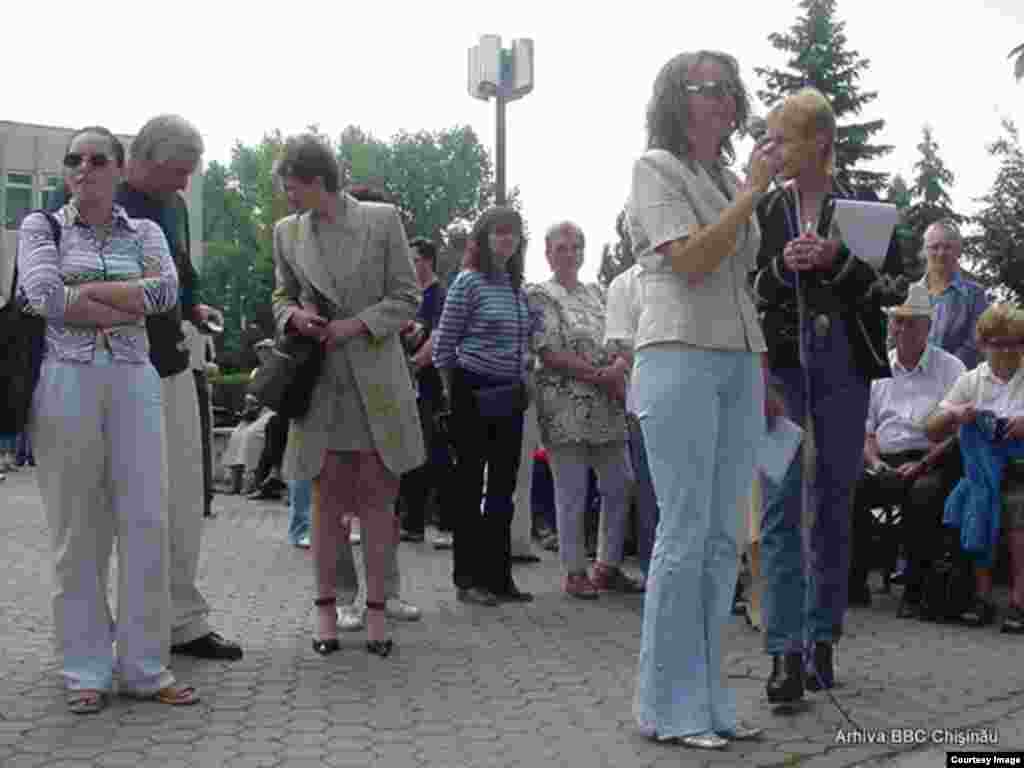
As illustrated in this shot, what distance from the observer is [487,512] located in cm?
792

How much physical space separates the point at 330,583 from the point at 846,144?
41.3 m

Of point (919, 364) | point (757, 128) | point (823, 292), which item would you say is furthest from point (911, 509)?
point (757, 128)

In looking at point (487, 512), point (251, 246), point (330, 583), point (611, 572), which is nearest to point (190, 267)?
point (330, 583)

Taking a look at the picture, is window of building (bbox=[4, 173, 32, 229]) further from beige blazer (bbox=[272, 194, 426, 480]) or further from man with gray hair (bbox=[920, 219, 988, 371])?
beige blazer (bbox=[272, 194, 426, 480])

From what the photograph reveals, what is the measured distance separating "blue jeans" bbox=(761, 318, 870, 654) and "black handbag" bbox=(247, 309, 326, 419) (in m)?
2.03

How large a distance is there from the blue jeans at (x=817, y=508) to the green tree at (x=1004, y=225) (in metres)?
23.8

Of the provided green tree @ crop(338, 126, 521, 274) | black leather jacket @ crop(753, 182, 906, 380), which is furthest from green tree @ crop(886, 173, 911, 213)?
black leather jacket @ crop(753, 182, 906, 380)

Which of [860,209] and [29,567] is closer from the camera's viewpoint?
[860,209]

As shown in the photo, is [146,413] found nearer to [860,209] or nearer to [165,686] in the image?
[165,686]

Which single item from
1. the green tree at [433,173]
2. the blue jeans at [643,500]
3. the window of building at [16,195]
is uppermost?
the green tree at [433,173]

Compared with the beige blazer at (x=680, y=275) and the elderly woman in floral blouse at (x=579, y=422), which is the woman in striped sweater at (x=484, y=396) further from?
the beige blazer at (x=680, y=275)

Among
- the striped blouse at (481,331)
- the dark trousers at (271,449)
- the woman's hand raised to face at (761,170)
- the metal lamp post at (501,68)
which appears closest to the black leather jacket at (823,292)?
the woman's hand raised to face at (761,170)

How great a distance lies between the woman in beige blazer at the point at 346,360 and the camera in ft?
20.2

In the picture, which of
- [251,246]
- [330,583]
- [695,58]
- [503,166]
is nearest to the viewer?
[695,58]
